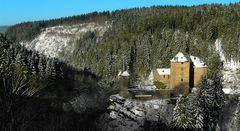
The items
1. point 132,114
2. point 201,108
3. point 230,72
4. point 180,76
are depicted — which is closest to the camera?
point 201,108

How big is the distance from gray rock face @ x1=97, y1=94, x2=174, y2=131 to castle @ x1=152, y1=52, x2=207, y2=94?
12361 mm

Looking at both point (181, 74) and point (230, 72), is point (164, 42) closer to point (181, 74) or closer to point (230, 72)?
point (230, 72)

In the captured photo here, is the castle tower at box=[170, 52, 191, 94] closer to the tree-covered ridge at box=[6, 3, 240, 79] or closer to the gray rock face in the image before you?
the gray rock face

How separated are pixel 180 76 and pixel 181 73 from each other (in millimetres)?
720

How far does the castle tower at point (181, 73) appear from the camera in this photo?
325 feet

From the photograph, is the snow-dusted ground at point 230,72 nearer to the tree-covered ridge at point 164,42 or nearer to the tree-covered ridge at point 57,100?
the tree-covered ridge at point 164,42

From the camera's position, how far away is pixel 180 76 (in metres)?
100

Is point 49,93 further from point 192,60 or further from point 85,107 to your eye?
point 192,60

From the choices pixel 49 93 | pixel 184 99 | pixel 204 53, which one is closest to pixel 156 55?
pixel 204 53

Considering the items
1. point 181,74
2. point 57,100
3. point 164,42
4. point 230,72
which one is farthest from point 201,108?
point 164,42

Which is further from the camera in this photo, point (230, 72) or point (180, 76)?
point (230, 72)

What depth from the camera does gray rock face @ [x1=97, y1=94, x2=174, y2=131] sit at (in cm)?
8025

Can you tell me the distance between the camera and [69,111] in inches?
3184

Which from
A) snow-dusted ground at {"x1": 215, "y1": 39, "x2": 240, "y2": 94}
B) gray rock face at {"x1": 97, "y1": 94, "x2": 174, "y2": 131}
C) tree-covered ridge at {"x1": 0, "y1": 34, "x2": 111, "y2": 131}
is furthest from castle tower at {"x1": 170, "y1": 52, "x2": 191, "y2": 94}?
snow-dusted ground at {"x1": 215, "y1": 39, "x2": 240, "y2": 94}
